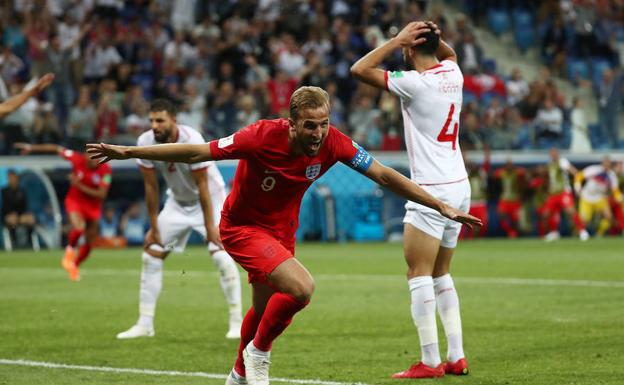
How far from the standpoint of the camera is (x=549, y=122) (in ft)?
103

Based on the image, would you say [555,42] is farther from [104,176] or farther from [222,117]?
[104,176]

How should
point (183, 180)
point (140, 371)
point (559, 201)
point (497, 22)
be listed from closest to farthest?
point (140, 371) → point (183, 180) → point (559, 201) → point (497, 22)

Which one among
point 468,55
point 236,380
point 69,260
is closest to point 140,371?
point 236,380

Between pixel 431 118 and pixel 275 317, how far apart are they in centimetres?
216

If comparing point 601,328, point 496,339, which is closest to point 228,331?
point 496,339

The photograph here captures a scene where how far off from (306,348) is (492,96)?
22478 millimetres

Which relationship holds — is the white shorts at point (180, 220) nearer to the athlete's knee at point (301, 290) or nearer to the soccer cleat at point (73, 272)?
the athlete's knee at point (301, 290)

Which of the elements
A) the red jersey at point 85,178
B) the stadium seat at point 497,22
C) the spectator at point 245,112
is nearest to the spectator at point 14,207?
the spectator at point 245,112

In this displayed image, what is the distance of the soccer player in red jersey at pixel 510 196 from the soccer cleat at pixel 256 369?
23223 mm

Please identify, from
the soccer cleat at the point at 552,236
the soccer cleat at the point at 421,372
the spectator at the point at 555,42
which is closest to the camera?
the soccer cleat at the point at 421,372

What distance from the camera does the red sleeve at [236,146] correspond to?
293 inches

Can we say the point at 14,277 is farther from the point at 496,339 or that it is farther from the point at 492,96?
the point at 492,96

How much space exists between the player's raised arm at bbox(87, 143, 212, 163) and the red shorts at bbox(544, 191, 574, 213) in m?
23.7

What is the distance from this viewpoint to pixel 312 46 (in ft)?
99.4
